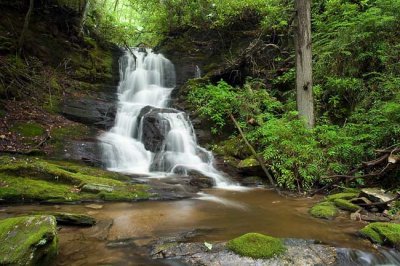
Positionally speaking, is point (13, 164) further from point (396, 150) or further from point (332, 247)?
point (396, 150)

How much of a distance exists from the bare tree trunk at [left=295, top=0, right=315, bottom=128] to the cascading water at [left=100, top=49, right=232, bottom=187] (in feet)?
10.1

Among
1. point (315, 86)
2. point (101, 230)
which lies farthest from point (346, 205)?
point (315, 86)

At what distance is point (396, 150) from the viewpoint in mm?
6578

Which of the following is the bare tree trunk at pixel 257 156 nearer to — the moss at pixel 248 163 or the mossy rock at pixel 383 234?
the moss at pixel 248 163

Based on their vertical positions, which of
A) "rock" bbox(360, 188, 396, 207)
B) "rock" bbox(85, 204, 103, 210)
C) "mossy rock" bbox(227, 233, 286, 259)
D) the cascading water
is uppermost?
the cascading water

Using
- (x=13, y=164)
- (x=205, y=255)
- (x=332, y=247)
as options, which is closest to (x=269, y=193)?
(x=332, y=247)

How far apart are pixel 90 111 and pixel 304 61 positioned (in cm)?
765

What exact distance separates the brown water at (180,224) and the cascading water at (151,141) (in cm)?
268

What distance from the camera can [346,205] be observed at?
612cm

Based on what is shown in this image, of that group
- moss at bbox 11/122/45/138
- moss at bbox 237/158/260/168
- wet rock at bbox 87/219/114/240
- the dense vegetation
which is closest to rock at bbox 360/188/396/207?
the dense vegetation

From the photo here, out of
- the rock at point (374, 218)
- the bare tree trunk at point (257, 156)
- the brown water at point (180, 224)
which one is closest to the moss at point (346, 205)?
the rock at point (374, 218)

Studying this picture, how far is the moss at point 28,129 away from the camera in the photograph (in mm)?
9242

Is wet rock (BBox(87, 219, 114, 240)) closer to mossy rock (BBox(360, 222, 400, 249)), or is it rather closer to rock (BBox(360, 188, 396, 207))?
mossy rock (BBox(360, 222, 400, 249))

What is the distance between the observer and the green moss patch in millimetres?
6039
